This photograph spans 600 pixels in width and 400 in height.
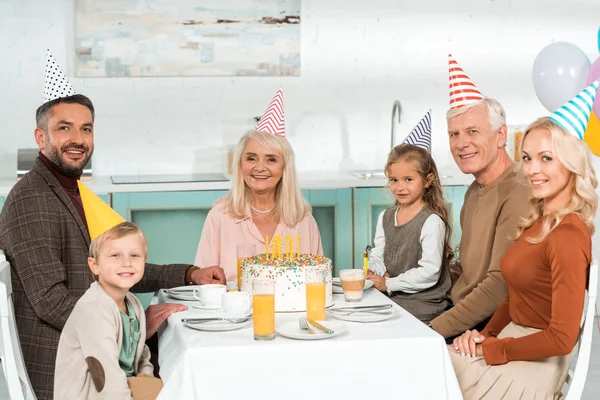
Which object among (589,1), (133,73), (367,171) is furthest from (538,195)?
(589,1)

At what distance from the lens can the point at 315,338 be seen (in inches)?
72.8

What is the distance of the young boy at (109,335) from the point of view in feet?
6.24

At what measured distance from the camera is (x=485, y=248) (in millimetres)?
2520

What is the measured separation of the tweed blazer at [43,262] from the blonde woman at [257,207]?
0.64 meters

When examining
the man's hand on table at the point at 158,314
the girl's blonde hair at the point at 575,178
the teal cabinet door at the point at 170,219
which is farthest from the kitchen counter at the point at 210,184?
the girl's blonde hair at the point at 575,178

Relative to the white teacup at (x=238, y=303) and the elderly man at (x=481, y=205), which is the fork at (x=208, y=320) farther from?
the elderly man at (x=481, y=205)

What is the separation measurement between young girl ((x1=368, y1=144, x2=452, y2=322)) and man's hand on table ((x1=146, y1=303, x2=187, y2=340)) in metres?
0.70

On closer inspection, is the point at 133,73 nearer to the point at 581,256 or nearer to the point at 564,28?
the point at 564,28

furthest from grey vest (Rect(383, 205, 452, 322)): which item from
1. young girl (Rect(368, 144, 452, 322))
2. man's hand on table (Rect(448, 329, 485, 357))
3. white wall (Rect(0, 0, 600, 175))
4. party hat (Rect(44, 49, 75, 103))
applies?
white wall (Rect(0, 0, 600, 175))

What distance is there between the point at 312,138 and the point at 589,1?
5.88 feet

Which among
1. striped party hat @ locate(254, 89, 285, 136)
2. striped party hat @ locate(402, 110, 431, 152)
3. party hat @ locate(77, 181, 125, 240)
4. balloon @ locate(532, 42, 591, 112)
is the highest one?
balloon @ locate(532, 42, 591, 112)

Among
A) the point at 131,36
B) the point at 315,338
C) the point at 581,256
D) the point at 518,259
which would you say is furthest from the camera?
the point at 131,36

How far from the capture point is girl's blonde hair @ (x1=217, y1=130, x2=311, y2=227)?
288 cm

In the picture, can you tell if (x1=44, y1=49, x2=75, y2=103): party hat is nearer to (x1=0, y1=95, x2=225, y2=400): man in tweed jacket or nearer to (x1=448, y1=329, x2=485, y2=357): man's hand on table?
(x1=0, y1=95, x2=225, y2=400): man in tweed jacket
